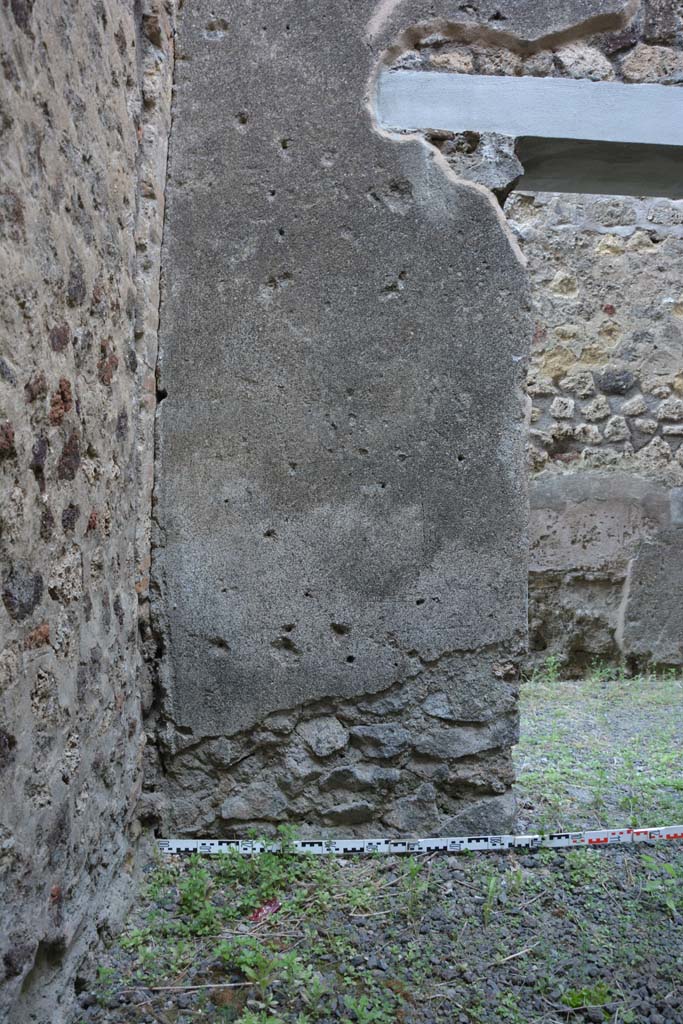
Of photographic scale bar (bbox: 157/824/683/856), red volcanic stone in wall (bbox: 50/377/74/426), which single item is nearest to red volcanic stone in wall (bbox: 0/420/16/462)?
red volcanic stone in wall (bbox: 50/377/74/426)

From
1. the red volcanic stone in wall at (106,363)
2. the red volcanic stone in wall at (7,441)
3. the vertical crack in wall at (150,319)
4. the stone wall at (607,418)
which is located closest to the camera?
the red volcanic stone in wall at (7,441)

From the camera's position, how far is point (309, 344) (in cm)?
254

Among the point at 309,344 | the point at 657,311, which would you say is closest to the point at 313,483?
the point at 309,344

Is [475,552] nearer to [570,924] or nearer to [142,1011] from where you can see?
[570,924]

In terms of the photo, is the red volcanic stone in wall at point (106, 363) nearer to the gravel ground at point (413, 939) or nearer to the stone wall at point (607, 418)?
the gravel ground at point (413, 939)

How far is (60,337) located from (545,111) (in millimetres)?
1793

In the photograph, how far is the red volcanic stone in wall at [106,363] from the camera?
6.74 ft

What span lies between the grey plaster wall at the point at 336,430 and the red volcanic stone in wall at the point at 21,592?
0.91m

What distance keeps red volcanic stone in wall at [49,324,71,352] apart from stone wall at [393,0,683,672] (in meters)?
3.24

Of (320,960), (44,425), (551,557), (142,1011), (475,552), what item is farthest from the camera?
(551,557)

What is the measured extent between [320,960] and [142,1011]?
43 cm

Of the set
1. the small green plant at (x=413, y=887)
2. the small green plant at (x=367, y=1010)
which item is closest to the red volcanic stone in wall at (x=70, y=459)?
the small green plant at (x=367, y=1010)

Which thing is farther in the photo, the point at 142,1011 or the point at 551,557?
the point at 551,557

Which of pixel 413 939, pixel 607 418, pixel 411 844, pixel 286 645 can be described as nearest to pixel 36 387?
pixel 286 645
